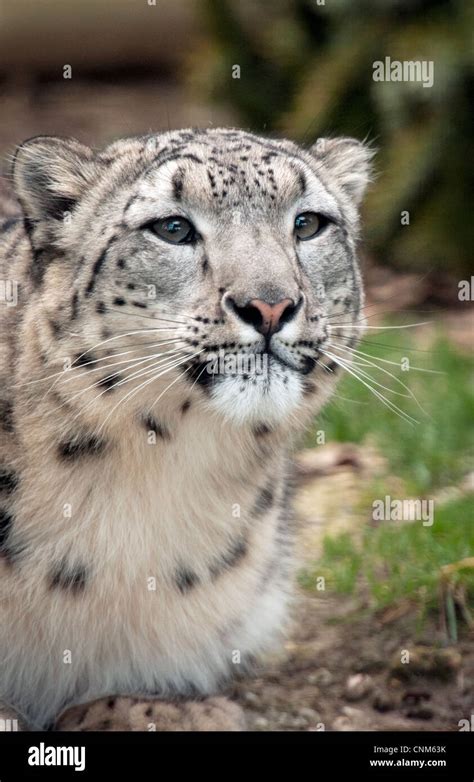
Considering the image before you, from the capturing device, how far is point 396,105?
10188 mm

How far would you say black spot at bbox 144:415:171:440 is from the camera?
4246 mm

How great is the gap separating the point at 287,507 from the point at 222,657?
78cm

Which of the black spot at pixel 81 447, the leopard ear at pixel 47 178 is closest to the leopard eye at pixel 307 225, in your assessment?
the leopard ear at pixel 47 178

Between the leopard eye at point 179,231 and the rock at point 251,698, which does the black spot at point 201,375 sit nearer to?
the leopard eye at point 179,231

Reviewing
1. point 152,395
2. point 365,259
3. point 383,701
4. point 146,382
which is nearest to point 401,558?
point 383,701

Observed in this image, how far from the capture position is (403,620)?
5.42 m

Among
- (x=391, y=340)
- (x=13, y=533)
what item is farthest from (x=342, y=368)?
(x=391, y=340)

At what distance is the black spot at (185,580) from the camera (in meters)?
4.58

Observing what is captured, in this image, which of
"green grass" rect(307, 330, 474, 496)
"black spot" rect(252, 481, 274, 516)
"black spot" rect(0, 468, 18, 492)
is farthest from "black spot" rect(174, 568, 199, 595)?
"green grass" rect(307, 330, 474, 496)

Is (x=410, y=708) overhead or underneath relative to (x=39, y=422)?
underneath

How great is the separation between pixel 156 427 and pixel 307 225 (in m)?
0.90

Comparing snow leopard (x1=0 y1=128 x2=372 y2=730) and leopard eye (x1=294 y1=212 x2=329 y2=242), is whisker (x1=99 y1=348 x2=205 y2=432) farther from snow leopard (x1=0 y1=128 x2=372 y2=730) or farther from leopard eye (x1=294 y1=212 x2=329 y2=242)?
leopard eye (x1=294 y1=212 x2=329 y2=242)

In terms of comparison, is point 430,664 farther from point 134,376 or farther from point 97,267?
point 97,267

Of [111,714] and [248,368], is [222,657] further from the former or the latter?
[248,368]
